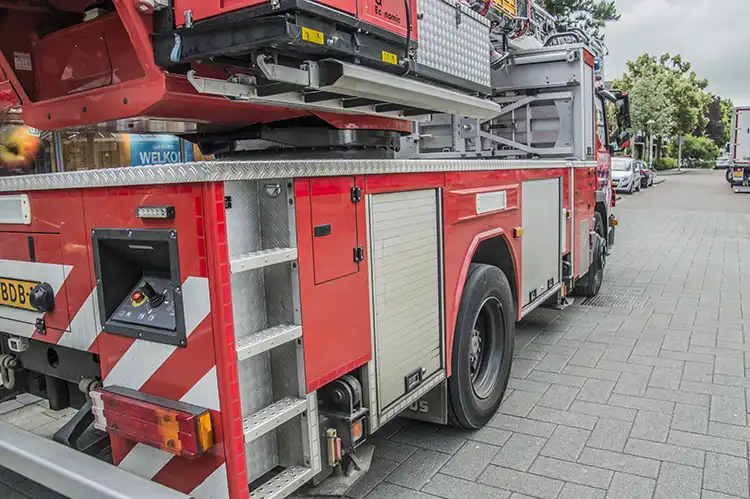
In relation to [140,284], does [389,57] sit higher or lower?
higher

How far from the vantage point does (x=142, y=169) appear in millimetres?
2217

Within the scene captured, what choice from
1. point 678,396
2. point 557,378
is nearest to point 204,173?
point 557,378

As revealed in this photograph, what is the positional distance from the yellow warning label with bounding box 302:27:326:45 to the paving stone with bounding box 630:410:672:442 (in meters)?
3.13

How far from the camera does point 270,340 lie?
225 centimetres

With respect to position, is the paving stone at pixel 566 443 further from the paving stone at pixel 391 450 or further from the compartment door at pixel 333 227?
the compartment door at pixel 333 227

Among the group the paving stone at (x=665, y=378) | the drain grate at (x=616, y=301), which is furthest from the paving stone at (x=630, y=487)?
the drain grate at (x=616, y=301)

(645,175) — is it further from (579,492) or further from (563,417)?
(579,492)

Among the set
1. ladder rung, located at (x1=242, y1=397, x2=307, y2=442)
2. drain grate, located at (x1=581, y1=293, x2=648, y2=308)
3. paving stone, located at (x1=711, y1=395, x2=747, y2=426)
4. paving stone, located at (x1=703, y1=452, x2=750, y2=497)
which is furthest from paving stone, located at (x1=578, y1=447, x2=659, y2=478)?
drain grate, located at (x1=581, y1=293, x2=648, y2=308)

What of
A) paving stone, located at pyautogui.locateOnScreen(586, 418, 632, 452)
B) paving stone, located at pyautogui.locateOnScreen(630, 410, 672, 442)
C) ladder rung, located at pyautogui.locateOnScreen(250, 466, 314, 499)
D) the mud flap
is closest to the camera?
ladder rung, located at pyautogui.locateOnScreen(250, 466, 314, 499)

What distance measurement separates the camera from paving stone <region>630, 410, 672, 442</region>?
3.94 meters

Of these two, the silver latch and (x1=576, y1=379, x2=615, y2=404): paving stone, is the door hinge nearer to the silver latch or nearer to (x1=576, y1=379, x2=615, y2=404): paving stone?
the silver latch

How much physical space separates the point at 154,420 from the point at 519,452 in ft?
7.70

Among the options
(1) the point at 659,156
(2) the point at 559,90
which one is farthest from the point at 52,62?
(1) the point at 659,156

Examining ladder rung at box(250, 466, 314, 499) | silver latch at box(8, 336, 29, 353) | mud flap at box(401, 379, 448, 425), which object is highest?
silver latch at box(8, 336, 29, 353)
